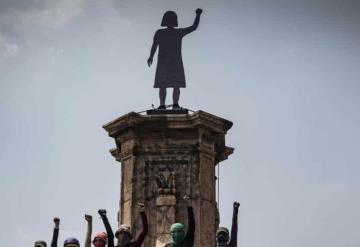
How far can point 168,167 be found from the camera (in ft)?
63.5

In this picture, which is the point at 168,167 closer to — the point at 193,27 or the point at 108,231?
the point at 193,27

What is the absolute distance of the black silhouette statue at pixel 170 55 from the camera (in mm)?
21344

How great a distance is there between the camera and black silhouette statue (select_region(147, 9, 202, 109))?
2134cm

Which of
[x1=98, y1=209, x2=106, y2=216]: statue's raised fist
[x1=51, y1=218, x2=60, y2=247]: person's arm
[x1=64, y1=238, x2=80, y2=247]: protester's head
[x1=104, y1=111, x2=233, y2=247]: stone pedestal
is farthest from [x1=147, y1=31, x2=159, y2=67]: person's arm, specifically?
[x1=64, y1=238, x2=80, y2=247]: protester's head

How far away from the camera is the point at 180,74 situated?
21.5m

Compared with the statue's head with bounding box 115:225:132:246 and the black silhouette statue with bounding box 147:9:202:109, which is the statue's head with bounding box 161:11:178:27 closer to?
the black silhouette statue with bounding box 147:9:202:109

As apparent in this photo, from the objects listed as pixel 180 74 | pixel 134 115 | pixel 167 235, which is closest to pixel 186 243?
pixel 167 235

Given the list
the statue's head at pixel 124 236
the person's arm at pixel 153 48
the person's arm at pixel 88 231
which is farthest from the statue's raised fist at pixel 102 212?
the person's arm at pixel 153 48

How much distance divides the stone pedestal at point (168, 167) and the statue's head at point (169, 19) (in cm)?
309

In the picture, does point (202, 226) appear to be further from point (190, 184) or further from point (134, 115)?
point (134, 115)

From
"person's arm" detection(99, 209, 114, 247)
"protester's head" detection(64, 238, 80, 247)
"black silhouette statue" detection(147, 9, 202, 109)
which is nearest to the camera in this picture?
"protester's head" detection(64, 238, 80, 247)

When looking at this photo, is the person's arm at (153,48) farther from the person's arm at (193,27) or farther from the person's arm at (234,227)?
the person's arm at (234,227)

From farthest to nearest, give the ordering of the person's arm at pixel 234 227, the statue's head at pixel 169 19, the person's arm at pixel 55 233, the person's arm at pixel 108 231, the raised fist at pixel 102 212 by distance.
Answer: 1. the statue's head at pixel 169 19
2. the raised fist at pixel 102 212
3. the person's arm at pixel 55 233
4. the person's arm at pixel 234 227
5. the person's arm at pixel 108 231

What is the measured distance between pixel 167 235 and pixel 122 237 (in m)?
4.00
